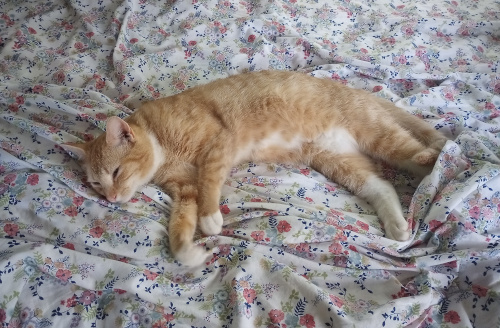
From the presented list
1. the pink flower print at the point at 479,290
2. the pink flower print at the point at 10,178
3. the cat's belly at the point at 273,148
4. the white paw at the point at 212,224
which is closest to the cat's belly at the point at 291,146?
the cat's belly at the point at 273,148

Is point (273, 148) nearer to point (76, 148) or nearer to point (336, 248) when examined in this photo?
point (336, 248)

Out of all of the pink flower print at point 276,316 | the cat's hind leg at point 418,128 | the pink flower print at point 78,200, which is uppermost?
the cat's hind leg at point 418,128

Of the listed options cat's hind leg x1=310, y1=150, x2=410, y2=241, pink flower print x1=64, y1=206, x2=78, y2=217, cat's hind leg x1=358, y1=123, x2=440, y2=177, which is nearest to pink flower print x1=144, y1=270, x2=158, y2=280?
pink flower print x1=64, y1=206, x2=78, y2=217

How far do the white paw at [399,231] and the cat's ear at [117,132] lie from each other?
1264 mm

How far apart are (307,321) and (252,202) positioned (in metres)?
0.61

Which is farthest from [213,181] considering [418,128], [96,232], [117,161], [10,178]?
[418,128]

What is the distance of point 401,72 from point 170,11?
175 centimetres

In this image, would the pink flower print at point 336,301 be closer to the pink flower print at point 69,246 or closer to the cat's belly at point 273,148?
the cat's belly at point 273,148

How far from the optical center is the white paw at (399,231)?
1684 mm

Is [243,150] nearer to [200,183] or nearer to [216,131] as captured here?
[216,131]

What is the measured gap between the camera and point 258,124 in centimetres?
212

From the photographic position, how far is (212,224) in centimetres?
174

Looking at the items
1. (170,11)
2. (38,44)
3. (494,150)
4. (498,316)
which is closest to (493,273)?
(498,316)

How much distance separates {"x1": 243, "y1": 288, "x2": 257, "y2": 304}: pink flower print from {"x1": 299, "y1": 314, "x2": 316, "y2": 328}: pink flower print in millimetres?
197
